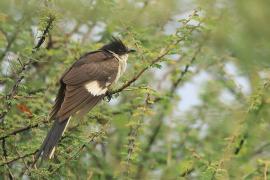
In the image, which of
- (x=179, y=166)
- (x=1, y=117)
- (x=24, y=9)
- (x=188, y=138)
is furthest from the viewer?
(x=188, y=138)

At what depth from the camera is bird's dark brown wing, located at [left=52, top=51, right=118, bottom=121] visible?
4.04 m

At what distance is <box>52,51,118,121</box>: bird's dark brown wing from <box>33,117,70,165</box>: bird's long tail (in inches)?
→ 2.0

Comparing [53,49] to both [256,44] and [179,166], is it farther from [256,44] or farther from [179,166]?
[256,44]

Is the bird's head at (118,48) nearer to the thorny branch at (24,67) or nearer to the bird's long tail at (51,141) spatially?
the bird's long tail at (51,141)

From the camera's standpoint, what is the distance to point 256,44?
1763 millimetres

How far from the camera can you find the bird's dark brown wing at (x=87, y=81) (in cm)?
404

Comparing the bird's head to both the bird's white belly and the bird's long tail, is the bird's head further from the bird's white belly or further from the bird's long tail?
the bird's long tail

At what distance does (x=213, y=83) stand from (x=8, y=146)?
294 centimetres

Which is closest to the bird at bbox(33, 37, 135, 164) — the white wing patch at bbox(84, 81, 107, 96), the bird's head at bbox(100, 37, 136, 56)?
the white wing patch at bbox(84, 81, 107, 96)

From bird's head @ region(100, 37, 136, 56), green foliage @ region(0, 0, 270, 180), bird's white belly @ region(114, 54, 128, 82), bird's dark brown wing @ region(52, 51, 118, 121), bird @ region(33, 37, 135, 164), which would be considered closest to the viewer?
green foliage @ region(0, 0, 270, 180)

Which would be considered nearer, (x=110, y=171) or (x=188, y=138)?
(x=110, y=171)

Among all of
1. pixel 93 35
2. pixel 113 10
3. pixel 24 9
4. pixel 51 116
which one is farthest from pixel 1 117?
pixel 93 35

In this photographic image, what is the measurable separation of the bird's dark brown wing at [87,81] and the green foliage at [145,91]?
15 cm

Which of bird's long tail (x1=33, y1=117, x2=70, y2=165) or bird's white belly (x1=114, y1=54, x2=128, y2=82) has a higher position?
bird's long tail (x1=33, y1=117, x2=70, y2=165)
